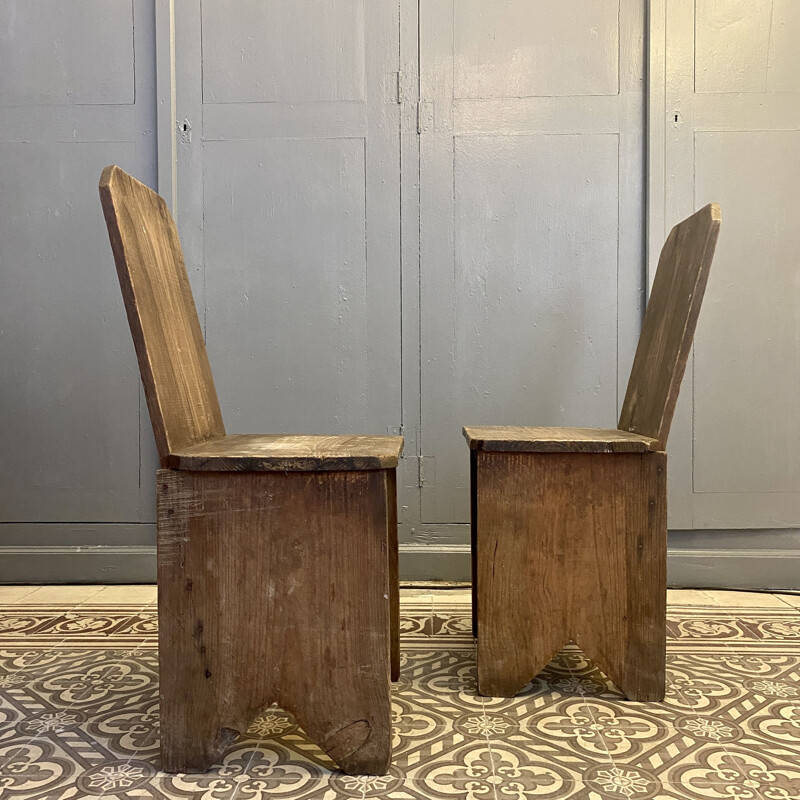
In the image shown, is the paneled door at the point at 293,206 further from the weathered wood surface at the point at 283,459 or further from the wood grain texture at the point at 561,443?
the weathered wood surface at the point at 283,459

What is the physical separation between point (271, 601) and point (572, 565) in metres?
0.69

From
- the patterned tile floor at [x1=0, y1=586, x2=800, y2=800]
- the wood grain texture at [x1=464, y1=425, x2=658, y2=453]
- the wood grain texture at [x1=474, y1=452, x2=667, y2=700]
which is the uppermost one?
the wood grain texture at [x1=464, y1=425, x2=658, y2=453]

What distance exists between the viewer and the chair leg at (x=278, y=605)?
1210 millimetres

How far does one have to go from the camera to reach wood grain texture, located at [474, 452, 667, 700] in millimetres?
1493

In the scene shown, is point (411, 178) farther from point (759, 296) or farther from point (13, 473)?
point (13, 473)

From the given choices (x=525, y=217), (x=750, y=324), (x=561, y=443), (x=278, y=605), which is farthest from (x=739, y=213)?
(x=278, y=605)

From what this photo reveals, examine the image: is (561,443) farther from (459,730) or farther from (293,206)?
(293,206)

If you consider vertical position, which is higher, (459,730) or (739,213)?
(739,213)

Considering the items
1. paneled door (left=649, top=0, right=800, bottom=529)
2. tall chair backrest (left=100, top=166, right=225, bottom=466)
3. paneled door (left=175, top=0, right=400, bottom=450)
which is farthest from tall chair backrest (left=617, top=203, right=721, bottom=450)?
tall chair backrest (left=100, top=166, right=225, bottom=466)

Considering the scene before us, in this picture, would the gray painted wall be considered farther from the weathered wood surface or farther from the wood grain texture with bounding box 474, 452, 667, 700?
the weathered wood surface

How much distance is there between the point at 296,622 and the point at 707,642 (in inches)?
49.5

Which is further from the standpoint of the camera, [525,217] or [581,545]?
[525,217]

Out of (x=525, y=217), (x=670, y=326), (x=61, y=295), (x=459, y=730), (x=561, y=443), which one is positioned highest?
(x=525, y=217)

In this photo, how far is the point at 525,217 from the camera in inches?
94.2
